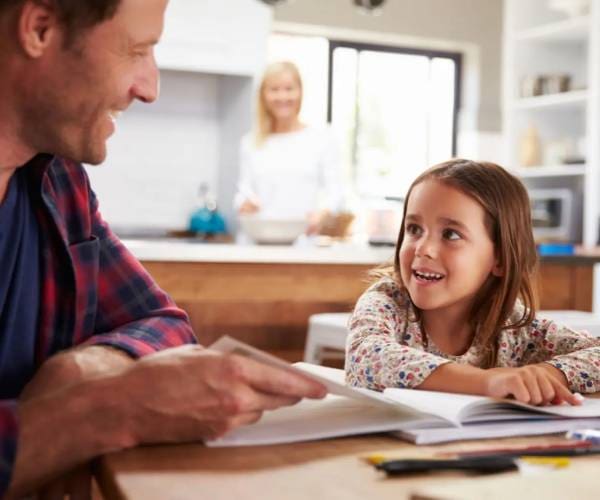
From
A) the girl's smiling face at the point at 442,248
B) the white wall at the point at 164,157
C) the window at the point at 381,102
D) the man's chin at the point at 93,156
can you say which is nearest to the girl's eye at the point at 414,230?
the girl's smiling face at the point at 442,248

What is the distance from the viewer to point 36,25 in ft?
3.61

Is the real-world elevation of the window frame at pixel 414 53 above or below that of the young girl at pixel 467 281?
above

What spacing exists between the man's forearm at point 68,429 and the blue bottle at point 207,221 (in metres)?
4.37

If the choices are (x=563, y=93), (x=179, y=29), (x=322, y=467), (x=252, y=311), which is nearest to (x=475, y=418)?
(x=322, y=467)

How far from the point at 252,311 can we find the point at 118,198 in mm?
A: 2486

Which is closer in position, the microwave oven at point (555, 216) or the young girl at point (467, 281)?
the young girl at point (467, 281)

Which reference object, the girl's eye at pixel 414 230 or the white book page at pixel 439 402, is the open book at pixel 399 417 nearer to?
the white book page at pixel 439 402

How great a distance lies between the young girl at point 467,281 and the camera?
155 centimetres

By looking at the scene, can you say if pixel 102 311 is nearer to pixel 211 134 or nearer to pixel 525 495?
pixel 525 495

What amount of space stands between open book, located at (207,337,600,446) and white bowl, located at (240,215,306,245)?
203 centimetres

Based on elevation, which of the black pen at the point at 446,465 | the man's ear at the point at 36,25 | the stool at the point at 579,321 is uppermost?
the man's ear at the point at 36,25

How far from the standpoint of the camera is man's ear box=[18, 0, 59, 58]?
3.60 feet

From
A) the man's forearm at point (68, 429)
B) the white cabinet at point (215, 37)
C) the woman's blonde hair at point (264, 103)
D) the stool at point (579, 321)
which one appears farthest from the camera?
the white cabinet at point (215, 37)

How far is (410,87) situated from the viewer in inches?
281
